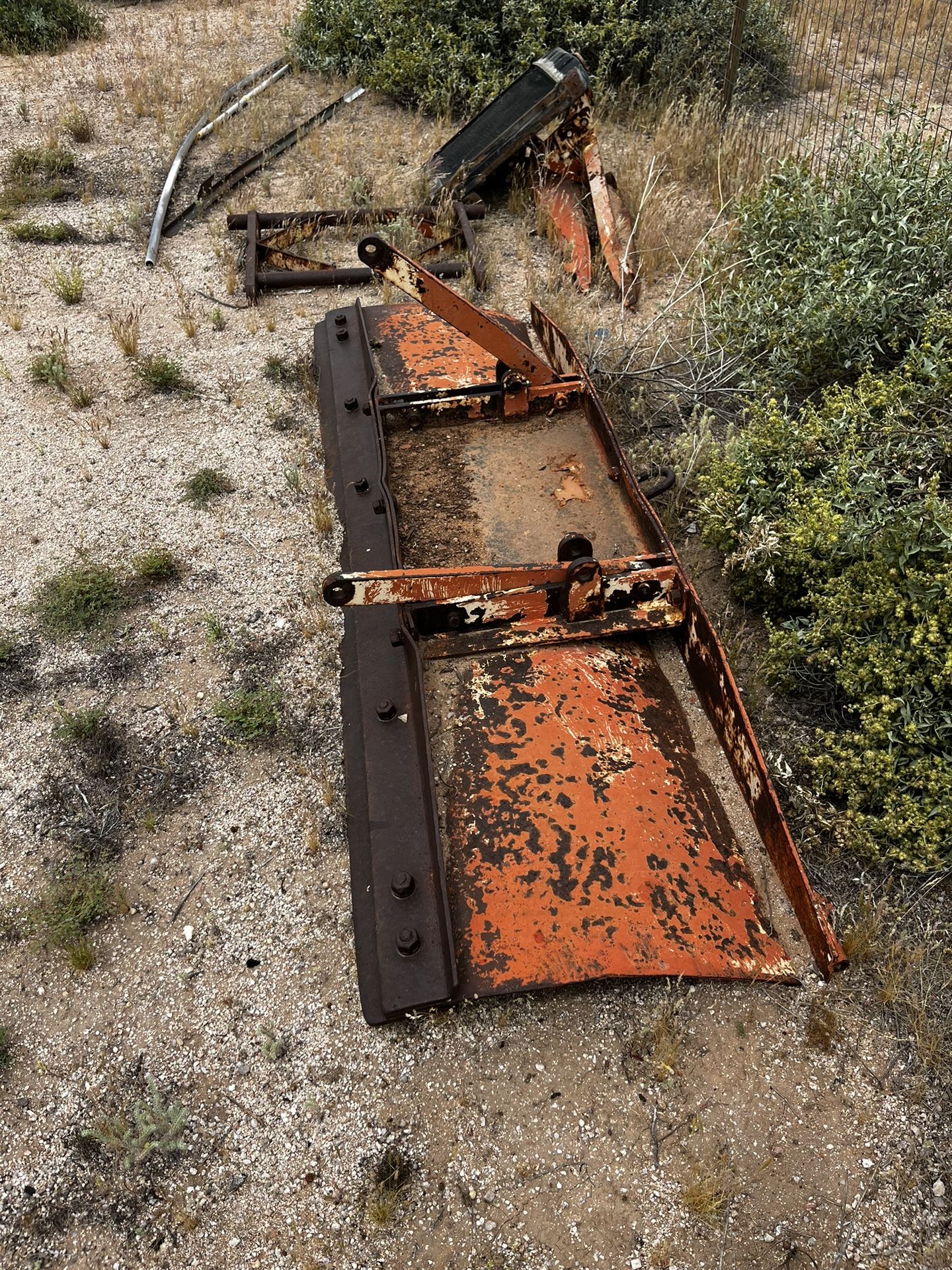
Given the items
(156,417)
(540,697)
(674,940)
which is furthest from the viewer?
(156,417)

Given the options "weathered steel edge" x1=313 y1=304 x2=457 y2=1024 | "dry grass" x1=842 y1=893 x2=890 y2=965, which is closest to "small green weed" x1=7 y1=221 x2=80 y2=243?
"weathered steel edge" x1=313 y1=304 x2=457 y2=1024

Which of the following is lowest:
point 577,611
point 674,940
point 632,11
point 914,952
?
point 914,952

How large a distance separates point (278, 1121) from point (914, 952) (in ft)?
6.21

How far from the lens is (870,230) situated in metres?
4.38

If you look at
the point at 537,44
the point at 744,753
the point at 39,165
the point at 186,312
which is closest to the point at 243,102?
the point at 39,165

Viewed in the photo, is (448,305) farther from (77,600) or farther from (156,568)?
(77,600)

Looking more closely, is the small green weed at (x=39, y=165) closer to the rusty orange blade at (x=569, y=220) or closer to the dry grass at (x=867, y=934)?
the rusty orange blade at (x=569, y=220)

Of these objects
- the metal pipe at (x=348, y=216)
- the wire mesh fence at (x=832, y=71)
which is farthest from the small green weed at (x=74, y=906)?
the wire mesh fence at (x=832, y=71)

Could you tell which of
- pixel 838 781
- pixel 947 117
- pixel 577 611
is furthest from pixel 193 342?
pixel 947 117

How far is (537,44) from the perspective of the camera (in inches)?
289

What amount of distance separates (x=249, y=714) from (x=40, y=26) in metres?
9.77

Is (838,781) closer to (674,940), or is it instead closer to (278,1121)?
(674,940)

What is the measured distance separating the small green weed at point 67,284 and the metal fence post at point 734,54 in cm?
551

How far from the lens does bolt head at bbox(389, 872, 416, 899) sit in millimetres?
2250
